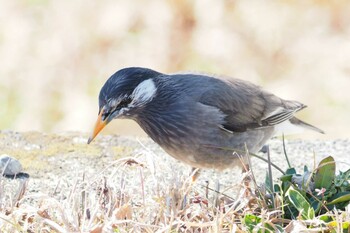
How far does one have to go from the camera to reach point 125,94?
5945 mm

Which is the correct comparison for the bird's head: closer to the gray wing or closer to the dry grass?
the gray wing

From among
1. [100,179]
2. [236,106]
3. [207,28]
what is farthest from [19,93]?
[100,179]

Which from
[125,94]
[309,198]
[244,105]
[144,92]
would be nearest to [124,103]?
[125,94]

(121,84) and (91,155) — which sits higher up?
(121,84)

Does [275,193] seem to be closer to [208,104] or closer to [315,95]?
[208,104]

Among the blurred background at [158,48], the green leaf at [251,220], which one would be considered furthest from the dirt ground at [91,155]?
the blurred background at [158,48]

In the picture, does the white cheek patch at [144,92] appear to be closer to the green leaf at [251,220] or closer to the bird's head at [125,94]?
the bird's head at [125,94]

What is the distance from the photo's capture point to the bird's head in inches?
230

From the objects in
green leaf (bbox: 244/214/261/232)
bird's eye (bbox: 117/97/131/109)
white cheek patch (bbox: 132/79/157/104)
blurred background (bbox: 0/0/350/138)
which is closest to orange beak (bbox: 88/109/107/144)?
bird's eye (bbox: 117/97/131/109)

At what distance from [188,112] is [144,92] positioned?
0.29 meters

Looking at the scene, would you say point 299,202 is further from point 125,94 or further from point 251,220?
point 125,94

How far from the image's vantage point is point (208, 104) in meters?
6.26

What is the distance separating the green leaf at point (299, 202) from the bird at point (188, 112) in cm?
100

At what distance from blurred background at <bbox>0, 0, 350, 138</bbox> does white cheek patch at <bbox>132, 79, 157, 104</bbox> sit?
12.1 ft
